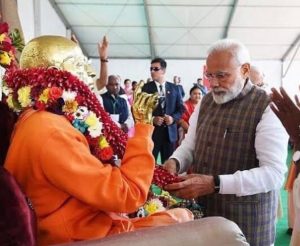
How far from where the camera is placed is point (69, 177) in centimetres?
164

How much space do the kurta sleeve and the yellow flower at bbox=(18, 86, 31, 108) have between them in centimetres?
27

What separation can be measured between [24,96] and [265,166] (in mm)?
1213

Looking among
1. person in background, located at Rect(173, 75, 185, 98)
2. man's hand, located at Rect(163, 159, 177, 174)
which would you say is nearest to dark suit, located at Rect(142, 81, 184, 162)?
person in background, located at Rect(173, 75, 185, 98)

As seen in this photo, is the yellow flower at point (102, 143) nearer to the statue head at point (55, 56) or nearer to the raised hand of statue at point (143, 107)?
the raised hand of statue at point (143, 107)

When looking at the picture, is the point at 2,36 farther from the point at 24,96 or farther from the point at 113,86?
the point at 113,86

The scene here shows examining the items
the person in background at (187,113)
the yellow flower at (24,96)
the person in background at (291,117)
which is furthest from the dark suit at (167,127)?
the yellow flower at (24,96)

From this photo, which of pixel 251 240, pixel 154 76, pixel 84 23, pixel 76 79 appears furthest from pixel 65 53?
pixel 84 23

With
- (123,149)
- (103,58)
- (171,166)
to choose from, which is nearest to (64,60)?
(123,149)

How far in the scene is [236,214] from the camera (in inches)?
96.2

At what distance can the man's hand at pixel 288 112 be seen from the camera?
6.70 ft

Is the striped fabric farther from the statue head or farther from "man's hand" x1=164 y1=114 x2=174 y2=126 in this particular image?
"man's hand" x1=164 y1=114 x2=174 y2=126

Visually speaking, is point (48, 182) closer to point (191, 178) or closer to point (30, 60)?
point (30, 60)

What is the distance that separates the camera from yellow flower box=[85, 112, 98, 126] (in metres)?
1.88

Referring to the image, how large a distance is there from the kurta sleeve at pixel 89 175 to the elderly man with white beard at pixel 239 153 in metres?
0.50
